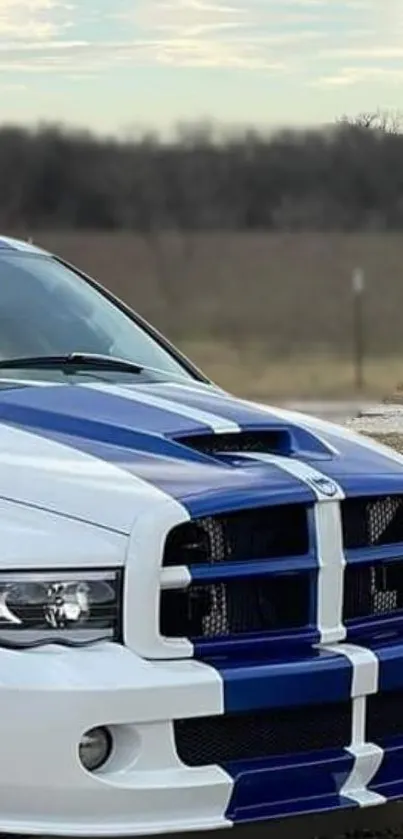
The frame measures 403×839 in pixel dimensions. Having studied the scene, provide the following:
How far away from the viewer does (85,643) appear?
11.9ft

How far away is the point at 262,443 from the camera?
4297 millimetres

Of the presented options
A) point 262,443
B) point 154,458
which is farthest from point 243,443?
point 154,458

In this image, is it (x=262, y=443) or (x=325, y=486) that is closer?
(x=325, y=486)

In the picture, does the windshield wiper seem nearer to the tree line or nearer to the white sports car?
the white sports car

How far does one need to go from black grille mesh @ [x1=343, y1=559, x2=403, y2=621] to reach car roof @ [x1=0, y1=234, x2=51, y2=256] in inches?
83.9

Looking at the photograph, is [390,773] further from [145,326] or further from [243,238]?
[243,238]

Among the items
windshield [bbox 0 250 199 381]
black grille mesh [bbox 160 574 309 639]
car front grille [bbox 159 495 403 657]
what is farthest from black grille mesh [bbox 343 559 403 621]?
windshield [bbox 0 250 199 381]

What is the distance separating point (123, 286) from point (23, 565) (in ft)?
34.9

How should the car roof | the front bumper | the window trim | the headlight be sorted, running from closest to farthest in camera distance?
the front bumper, the headlight, the window trim, the car roof

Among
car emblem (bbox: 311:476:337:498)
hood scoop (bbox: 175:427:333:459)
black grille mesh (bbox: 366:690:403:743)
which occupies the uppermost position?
hood scoop (bbox: 175:427:333:459)

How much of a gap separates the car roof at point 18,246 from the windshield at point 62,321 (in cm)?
3

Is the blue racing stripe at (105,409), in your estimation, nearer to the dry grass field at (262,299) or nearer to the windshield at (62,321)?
the windshield at (62,321)

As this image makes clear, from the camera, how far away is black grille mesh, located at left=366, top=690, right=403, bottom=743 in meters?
3.95

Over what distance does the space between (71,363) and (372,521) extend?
52.0 inches
